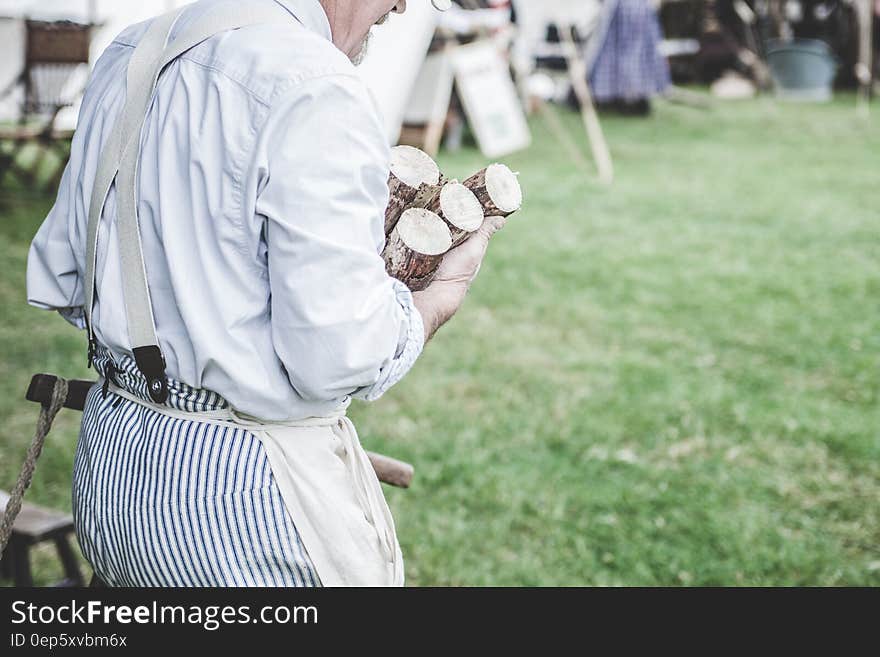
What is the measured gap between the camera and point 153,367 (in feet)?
5.12

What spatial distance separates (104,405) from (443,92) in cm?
811

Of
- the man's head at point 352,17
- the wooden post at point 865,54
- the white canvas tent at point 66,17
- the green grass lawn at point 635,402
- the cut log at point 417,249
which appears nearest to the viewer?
the man's head at point 352,17

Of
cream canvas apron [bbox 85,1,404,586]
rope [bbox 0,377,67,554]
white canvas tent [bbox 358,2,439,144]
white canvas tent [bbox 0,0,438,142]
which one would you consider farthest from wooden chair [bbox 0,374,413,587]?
white canvas tent [bbox 358,2,439,144]

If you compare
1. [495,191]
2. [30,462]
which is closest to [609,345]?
[495,191]

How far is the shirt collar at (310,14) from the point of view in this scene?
158 cm

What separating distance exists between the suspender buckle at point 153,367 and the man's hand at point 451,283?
0.43 meters

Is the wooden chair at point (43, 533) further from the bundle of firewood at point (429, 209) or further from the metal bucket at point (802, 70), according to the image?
the metal bucket at point (802, 70)

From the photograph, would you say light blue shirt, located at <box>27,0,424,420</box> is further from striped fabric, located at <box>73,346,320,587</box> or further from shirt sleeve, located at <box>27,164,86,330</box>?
shirt sleeve, located at <box>27,164,86,330</box>

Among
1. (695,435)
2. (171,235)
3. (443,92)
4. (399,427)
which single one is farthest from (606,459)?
(443,92)

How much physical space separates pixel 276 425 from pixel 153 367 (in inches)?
8.3

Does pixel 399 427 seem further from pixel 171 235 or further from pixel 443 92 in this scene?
pixel 443 92

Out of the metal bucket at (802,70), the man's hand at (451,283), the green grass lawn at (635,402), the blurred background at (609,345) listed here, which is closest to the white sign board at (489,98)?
the blurred background at (609,345)

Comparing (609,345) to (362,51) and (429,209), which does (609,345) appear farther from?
(362,51)
